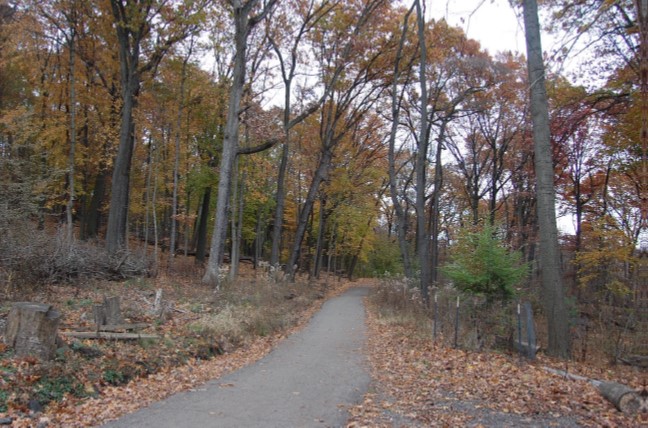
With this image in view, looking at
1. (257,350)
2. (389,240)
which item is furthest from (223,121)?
(389,240)

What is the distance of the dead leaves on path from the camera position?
5797 millimetres

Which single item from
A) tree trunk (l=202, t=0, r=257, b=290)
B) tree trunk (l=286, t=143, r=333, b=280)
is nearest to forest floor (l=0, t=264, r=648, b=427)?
tree trunk (l=202, t=0, r=257, b=290)

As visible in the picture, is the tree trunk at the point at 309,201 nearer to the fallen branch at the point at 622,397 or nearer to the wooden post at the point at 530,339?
the wooden post at the point at 530,339

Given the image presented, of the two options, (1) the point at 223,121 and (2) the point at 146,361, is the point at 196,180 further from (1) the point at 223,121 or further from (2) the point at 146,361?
(2) the point at 146,361

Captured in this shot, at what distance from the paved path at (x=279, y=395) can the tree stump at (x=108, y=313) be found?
2852 mm

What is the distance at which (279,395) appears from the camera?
7289 millimetres

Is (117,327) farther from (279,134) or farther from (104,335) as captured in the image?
(279,134)

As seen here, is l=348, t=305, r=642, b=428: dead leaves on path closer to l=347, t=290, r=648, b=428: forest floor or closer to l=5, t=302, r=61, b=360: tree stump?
l=347, t=290, r=648, b=428: forest floor

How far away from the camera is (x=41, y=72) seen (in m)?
22.6

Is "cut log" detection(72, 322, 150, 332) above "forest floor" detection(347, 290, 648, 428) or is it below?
above

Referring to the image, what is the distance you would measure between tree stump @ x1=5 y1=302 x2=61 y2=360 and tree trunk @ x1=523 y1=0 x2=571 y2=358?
9085 mm

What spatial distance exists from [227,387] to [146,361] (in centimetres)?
164

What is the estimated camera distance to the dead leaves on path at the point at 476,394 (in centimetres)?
580

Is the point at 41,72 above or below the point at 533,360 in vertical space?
above
